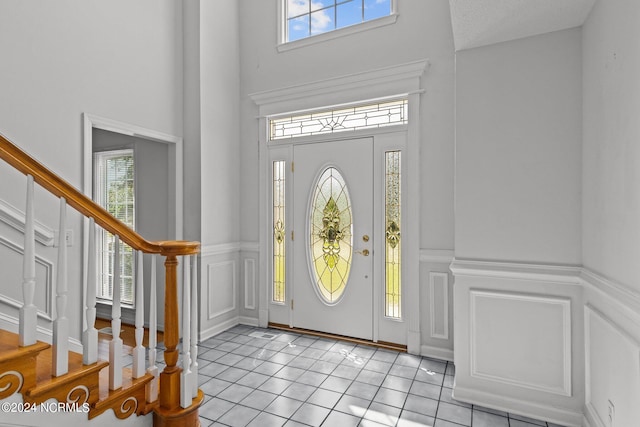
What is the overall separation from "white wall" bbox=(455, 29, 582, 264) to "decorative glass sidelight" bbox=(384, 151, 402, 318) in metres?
0.98

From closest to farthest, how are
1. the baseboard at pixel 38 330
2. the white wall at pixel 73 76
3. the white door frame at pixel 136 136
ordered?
the baseboard at pixel 38 330 < the white wall at pixel 73 76 < the white door frame at pixel 136 136

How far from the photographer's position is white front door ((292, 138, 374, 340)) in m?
3.59

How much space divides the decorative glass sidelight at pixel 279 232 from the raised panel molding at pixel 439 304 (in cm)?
161

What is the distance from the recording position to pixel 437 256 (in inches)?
129

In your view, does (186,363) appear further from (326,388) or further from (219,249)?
(219,249)

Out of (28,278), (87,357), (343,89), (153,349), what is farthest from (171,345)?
(343,89)

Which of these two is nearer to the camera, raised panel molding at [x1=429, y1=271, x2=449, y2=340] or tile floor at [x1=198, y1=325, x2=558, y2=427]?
tile floor at [x1=198, y1=325, x2=558, y2=427]

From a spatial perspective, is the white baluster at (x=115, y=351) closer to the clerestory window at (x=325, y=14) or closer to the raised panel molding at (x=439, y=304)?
the raised panel molding at (x=439, y=304)

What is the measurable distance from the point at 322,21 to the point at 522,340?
3.61 meters

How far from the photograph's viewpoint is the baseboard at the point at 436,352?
10.5 ft

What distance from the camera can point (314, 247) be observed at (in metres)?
3.86

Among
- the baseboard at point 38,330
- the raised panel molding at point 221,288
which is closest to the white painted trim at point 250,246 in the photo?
the raised panel molding at point 221,288

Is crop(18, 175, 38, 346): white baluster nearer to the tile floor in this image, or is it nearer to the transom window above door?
the tile floor

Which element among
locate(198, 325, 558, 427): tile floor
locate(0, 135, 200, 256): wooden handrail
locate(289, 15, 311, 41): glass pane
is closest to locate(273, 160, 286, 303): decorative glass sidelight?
locate(198, 325, 558, 427): tile floor
